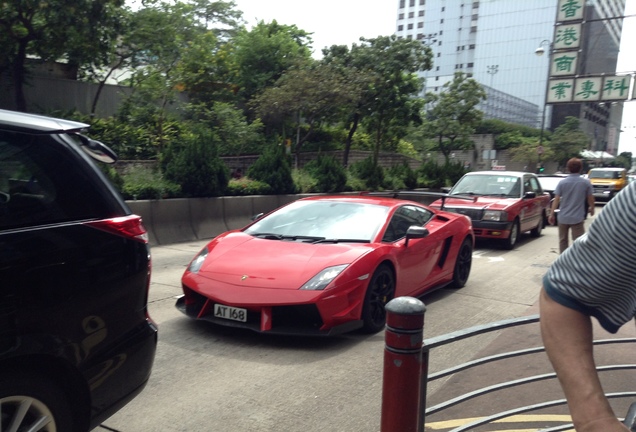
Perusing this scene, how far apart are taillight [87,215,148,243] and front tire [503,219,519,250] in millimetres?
10175

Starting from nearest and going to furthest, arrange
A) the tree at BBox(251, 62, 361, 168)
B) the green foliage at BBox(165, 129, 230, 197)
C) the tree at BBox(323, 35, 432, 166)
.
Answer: the green foliage at BBox(165, 129, 230, 197) < the tree at BBox(251, 62, 361, 168) < the tree at BBox(323, 35, 432, 166)

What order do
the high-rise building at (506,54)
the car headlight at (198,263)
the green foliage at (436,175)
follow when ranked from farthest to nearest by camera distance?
the high-rise building at (506,54), the green foliage at (436,175), the car headlight at (198,263)

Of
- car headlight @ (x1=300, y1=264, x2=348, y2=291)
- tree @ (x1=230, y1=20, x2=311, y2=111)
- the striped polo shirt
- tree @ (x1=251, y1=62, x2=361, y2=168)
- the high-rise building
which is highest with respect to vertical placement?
the high-rise building

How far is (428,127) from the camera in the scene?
35.5 metres

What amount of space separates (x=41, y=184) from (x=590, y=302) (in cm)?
241

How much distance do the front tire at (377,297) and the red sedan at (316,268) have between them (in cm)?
1

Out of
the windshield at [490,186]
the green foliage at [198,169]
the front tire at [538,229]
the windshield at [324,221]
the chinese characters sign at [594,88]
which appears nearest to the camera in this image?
the windshield at [324,221]

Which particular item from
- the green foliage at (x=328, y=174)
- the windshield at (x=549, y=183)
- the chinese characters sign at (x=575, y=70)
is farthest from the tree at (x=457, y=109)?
the green foliage at (x=328, y=174)

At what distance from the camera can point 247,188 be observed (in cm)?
1402

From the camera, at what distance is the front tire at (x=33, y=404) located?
7.77 ft

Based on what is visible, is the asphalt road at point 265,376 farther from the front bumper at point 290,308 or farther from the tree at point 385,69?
the tree at point 385,69

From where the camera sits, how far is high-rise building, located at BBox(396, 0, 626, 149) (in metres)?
88.9

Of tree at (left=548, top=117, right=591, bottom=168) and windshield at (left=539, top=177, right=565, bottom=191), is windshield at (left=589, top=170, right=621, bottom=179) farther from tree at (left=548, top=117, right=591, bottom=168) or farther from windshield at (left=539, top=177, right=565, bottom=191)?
tree at (left=548, top=117, right=591, bottom=168)

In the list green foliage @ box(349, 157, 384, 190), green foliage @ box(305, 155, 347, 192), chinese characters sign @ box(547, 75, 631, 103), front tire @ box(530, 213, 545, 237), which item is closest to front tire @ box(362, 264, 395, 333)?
front tire @ box(530, 213, 545, 237)
